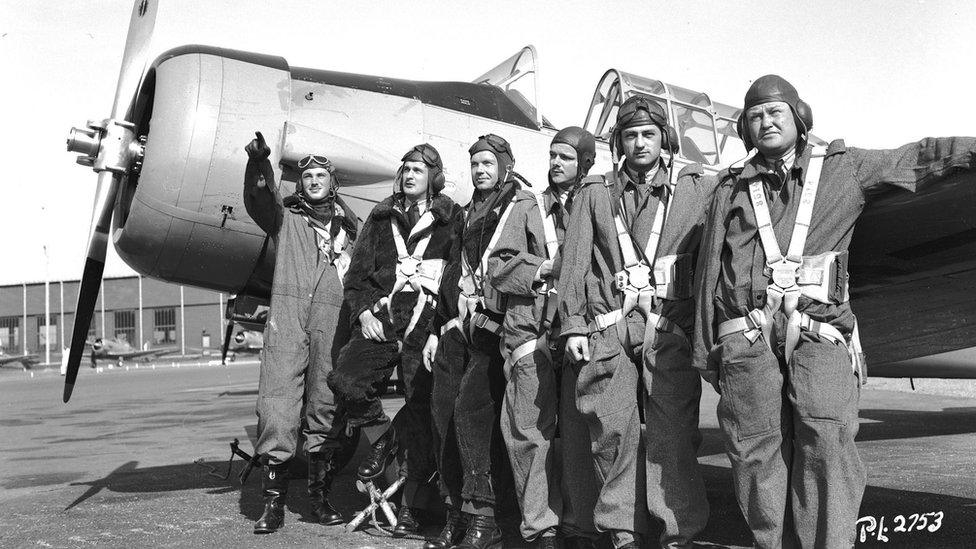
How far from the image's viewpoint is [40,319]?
62.5m

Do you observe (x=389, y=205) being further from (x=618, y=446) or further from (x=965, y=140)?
(x=965, y=140)

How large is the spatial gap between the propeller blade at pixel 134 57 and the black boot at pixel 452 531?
3.76 meters

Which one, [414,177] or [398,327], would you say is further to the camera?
[414,177]

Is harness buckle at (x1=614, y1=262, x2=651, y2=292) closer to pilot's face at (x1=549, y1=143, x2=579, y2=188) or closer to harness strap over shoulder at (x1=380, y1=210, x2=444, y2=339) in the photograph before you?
pilot's face at (x1=549, y1=143, x2=579, y2=188)

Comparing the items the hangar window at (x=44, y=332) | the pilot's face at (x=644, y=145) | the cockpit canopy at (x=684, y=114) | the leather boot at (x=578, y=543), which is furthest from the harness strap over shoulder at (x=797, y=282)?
the hangar window at (x=44, y=332)

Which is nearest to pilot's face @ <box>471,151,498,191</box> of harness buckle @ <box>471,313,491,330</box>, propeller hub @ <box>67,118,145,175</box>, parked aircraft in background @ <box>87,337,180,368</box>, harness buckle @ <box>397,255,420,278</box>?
harness buckle @ <box>397,255,420,278</box>

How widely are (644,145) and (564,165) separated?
76 centimetres

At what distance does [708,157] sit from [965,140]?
5.21m

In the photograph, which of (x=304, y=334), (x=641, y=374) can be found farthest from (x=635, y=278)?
(x=304, y=334)

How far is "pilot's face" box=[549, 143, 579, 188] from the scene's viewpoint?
14.7ft

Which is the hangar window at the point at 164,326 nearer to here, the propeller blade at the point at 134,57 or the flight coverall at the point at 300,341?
the propeller blade at the point at 134,57

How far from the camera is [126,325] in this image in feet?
202

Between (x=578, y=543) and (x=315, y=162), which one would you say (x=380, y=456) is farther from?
(x=315, y=162)

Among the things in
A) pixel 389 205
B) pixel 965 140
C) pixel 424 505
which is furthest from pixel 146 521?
pixel 965 140
